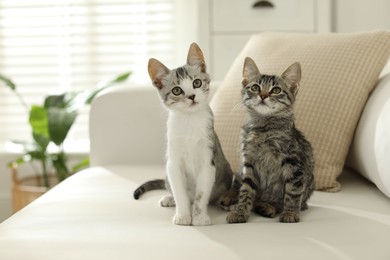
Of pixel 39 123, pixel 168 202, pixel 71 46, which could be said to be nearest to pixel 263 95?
pixel 168 202

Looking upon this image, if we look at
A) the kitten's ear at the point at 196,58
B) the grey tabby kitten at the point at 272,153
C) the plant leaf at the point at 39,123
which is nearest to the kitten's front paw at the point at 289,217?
the grey tabby kitten at the point at 272,153

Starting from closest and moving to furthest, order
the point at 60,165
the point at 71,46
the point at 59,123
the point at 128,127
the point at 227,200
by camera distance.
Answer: the point at 227,200
the point at 128,127
the point at 59,123
the point at 60,165
the point at 71,46

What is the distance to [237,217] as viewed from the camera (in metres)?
1.42

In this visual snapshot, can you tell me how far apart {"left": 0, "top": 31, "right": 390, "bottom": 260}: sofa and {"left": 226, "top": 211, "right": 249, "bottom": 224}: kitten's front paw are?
0.01 metres

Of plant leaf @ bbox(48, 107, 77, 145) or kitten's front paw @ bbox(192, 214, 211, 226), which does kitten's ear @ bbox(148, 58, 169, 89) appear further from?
plant leaf @ bbox(48, 107, 77, 145)

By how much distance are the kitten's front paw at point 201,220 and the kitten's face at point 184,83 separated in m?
0.24

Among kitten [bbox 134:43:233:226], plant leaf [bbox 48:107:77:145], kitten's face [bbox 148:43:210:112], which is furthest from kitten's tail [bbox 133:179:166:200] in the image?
plant leaf [bbox 48:107:77:145]

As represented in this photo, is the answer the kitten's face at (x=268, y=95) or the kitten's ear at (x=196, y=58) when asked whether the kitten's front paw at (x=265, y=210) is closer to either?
the kitten's face at (x=268, y=95)

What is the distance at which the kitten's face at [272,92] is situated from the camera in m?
1.47

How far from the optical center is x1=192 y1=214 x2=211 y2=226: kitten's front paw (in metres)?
1.41

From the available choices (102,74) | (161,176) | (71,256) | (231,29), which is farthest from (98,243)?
(102,74)

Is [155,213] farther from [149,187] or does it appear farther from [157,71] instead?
[157,71]

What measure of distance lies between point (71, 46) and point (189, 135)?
2069mm

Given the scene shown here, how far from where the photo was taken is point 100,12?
3.36 m
